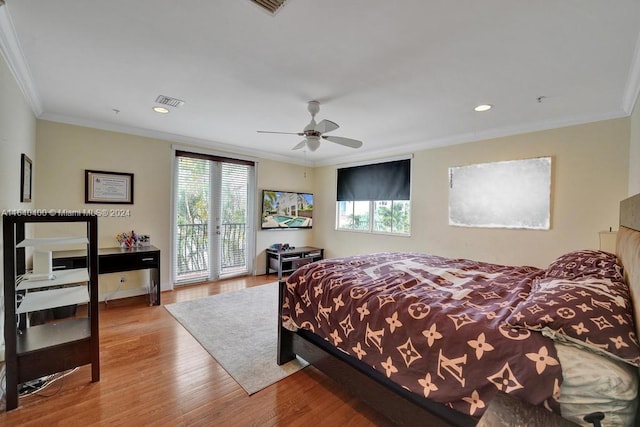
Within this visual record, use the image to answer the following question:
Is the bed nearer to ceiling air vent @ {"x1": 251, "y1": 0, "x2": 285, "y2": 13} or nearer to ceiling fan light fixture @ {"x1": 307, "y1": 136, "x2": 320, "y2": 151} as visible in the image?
ceiling fan light fixture @ {"x1": 307, "y1": 136, "x2": 320, "y2": 151}

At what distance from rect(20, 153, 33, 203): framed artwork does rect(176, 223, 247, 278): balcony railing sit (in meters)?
1.87

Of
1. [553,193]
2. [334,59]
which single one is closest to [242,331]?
[334,59]

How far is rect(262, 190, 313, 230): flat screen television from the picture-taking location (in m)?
5.45

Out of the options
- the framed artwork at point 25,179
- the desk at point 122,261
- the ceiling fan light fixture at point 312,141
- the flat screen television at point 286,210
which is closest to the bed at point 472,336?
the ceiling fan light fixture at point 312,141

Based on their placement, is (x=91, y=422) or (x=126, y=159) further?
(x=126, y=159)

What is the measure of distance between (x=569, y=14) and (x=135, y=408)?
360 centimetres

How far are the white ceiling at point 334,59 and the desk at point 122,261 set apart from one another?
173 cm

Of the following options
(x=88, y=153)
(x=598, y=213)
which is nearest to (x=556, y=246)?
(x=598, y=213)

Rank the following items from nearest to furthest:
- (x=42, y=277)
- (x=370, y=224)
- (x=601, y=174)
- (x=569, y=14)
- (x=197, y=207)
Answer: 1. (x=569, y=14)
2. (x=42, y=277)
3. (x=601, y=174)
4. (x=197, y=207)
5. (x=370, y=224)

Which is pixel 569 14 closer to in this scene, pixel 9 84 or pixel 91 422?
pixel 91 422

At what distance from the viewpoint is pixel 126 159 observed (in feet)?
13.0

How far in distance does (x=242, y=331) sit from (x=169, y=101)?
8.52ft

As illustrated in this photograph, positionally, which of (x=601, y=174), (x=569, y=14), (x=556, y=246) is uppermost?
(x=569, y=14)

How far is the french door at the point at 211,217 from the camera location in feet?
14.9
